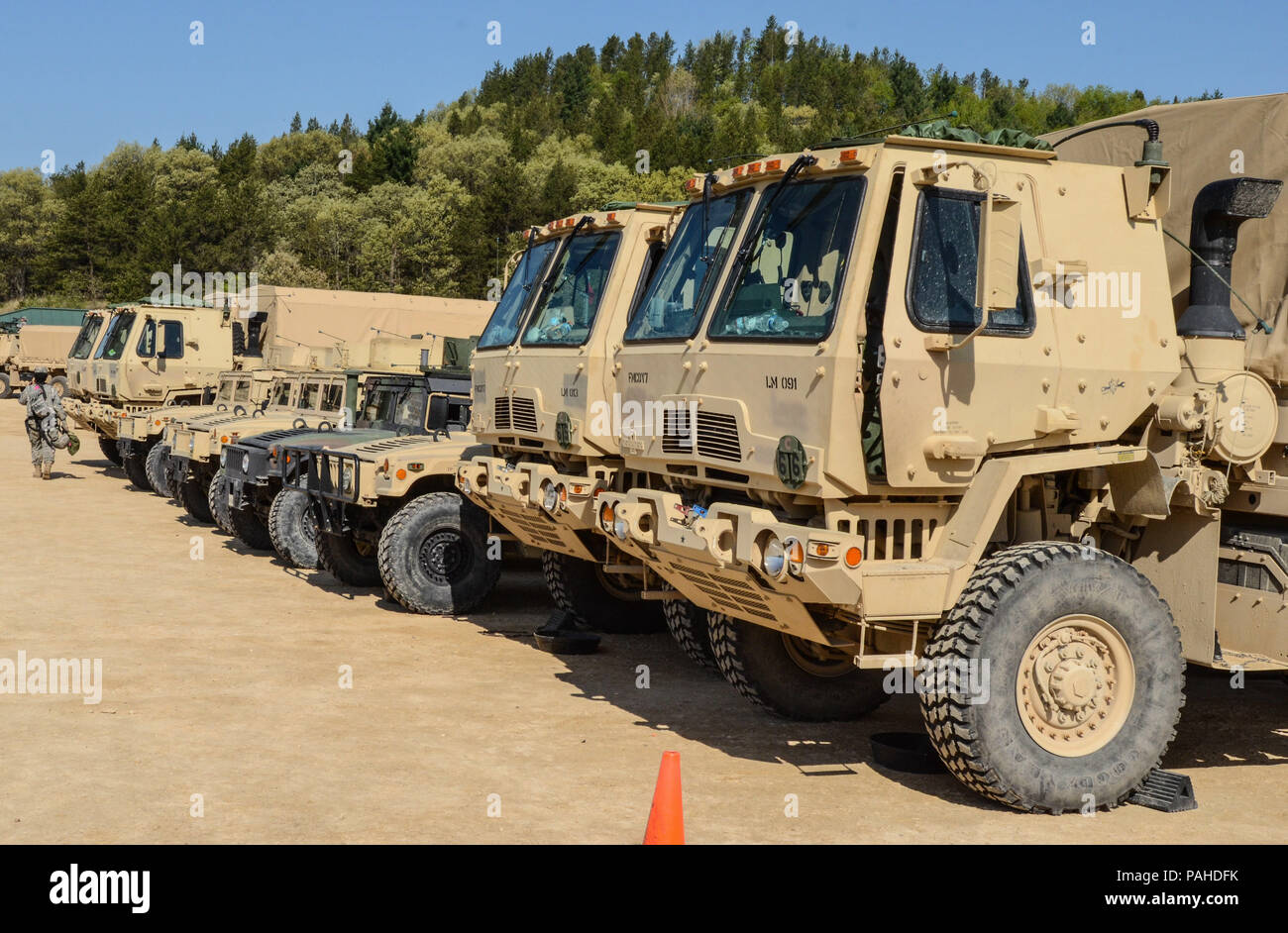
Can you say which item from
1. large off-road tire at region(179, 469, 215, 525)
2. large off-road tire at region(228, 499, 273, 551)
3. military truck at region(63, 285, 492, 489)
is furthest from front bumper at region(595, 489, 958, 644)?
military truck at region(63, 285, 492, 489)

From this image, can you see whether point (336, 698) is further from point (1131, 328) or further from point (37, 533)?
point (37, 533)

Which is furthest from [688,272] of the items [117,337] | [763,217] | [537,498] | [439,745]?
[117,337]

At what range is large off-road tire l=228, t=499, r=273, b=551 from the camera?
1424 cm

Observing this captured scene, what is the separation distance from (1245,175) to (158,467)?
16.0m

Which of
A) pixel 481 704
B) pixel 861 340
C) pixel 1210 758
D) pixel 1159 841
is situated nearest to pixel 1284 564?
pixel 1210 758

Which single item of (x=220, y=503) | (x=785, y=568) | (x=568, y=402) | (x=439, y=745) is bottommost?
(x=439, y=745)

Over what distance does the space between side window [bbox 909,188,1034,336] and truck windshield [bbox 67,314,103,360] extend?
20.0m

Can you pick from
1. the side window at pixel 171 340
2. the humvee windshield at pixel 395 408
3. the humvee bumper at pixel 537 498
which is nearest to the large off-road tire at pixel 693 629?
the humvee bumper at pixel 537 498

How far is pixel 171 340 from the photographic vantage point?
70.9 feet

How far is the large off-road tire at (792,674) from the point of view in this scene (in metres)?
7.47

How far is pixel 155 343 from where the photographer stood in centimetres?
2153

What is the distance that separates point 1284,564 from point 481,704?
14.5ft

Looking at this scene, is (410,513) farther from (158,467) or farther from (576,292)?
(158,467)

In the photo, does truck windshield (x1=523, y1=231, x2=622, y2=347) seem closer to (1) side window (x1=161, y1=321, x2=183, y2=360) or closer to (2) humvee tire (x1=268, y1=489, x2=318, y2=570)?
(2) humvee tire (x1=268, y1=489, x2=318, y2=570)
